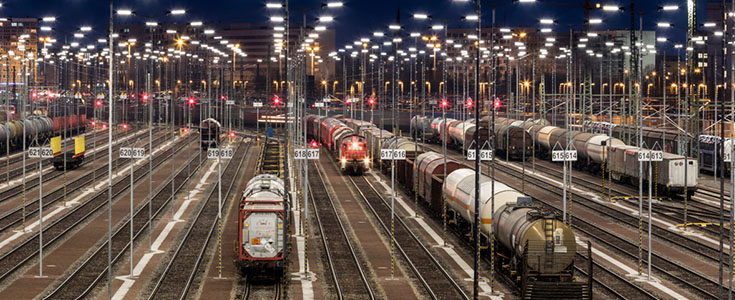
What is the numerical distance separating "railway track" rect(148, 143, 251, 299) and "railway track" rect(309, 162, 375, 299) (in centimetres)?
524

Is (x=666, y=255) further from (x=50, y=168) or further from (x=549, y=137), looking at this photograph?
(x=50, y=168)

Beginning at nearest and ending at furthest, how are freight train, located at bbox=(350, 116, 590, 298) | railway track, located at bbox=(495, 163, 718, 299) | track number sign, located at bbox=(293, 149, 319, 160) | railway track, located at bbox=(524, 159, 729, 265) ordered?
1. freight train, located at bbox=(350, 116, 590, 298)
2. railway track, located at bbox=(495, 163, 718, 299)
3. track number sign, located at bbox=(293, 149, 319, 160)
4. railway track, located at bbox=(524, 159, 729, 265)

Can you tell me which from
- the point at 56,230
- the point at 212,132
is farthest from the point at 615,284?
the point at 212,132

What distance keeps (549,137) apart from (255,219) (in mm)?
53274

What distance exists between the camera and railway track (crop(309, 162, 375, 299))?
105 ft

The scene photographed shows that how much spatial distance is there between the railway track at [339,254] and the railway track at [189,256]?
5.24 metres

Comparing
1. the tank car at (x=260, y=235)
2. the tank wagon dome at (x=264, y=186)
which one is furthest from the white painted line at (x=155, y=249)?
the tank wagon dome at (x=264, y=186)

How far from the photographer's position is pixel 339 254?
129 ft

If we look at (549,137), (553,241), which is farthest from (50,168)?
(553,241)

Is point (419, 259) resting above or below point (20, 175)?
below

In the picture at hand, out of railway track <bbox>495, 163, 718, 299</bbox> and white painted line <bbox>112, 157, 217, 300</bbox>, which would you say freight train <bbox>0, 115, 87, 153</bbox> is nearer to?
white painted line <bbox>112, 157, 217, 300</bbox>

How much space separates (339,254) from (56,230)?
49.4ft

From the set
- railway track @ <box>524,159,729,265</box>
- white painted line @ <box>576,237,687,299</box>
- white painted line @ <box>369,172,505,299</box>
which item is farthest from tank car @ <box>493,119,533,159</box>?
white painted line @ <box>576,237,687,299</box>

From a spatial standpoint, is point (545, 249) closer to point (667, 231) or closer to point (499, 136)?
point (667, 231)
